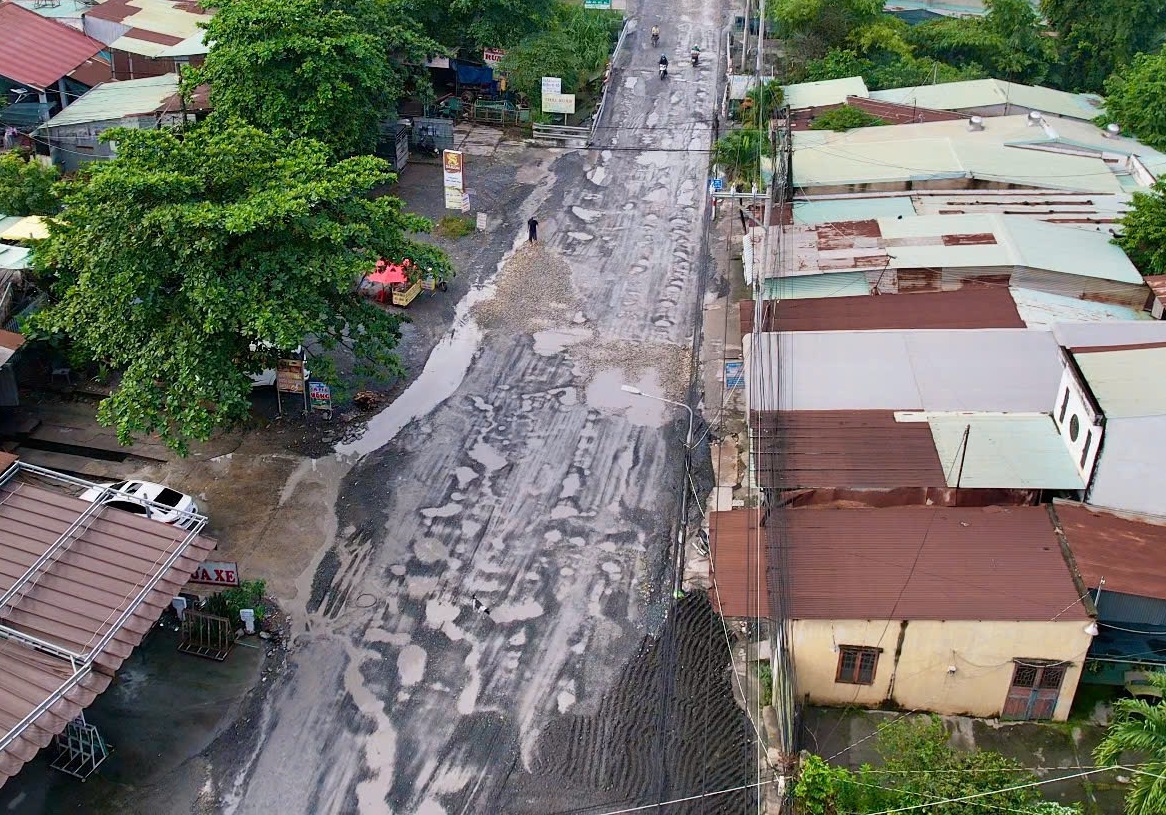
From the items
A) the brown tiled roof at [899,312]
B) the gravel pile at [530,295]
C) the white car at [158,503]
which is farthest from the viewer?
the gravel pile at [530,295]

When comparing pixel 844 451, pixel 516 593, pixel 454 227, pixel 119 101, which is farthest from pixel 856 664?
pixel 119 101

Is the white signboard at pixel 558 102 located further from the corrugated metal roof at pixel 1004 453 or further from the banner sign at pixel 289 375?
the corrugated metal roof at pixel 1004 453

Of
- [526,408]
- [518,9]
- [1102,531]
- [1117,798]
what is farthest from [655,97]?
[1117,798]

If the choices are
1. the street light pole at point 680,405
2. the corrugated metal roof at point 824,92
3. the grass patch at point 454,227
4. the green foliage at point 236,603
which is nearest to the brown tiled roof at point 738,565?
the street light pole at point 680,405

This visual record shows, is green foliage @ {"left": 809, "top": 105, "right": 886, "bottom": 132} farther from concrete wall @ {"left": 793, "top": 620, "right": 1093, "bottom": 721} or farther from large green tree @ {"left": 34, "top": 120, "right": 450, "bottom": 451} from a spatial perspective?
concrete wall @ {"left": 793, "top": 620, "right": 1093, "bottom": 721}

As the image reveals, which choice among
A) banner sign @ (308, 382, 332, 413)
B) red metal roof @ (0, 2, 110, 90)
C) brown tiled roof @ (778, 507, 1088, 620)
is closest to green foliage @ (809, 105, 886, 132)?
banner sign @ (308, 382, 332, 413)

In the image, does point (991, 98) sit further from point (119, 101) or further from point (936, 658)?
point (119, 101)

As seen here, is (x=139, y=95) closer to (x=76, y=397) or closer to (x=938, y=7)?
(x=76, y=397)
